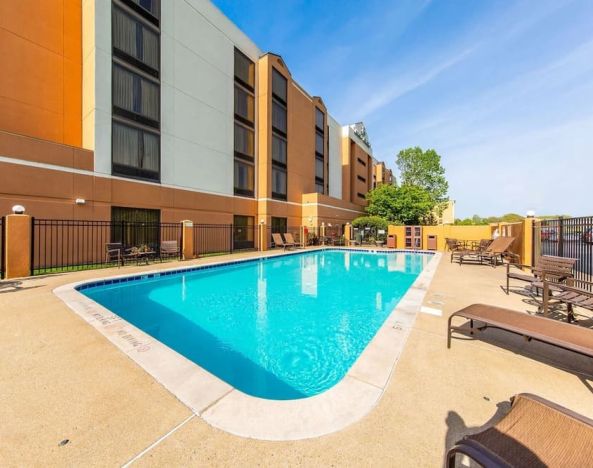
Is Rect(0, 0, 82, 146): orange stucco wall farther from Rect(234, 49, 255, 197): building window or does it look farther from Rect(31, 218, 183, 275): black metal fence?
Rect(234, 49, 255, 197): building window

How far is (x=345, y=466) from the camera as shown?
1549 millimetres

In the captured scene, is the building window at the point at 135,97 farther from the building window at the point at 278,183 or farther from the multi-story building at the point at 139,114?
the building window at the point at 278,183

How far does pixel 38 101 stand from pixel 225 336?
13.2 m

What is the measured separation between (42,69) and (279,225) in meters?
15.0

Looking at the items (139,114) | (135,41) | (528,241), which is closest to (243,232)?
(139,114)

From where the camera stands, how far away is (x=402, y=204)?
91.1 feet

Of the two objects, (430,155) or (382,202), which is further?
(430,155)

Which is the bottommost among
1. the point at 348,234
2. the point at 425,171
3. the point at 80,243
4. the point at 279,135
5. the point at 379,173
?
the point at 80,243

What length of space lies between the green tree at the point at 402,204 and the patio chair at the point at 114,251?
2363cm

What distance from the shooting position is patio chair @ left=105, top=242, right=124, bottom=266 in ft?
32.6

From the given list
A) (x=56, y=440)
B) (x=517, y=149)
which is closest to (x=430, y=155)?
(x=517, y=149)

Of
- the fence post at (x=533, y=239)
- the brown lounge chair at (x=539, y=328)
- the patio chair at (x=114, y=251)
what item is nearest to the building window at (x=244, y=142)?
the patio chair at (x=114, y=251)

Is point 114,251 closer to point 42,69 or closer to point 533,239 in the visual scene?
point 42,69

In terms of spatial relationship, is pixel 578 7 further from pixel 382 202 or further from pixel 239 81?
pixel 382 202
